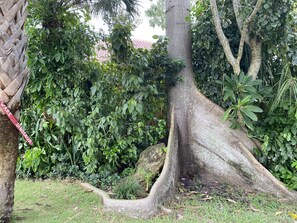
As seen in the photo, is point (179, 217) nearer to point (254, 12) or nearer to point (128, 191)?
point (128, 191)

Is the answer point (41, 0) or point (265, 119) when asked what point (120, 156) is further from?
point (41, 0)

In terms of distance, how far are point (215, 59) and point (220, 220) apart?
7.94 feet

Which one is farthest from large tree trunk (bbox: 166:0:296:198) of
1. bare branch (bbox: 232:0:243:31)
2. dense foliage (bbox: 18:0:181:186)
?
bare branch (bbox: 232:0:243:31)

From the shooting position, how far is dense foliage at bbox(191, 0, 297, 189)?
3.43 metres

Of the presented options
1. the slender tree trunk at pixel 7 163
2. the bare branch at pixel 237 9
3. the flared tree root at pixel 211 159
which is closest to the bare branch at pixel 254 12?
the bare branch at pixel 237 9

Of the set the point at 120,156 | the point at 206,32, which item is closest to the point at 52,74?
the point at 120,156

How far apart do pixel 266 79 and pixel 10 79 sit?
144 inches

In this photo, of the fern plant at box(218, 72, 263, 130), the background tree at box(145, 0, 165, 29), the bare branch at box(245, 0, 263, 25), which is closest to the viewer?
the bare branch at box(245, 0, 263, 25)

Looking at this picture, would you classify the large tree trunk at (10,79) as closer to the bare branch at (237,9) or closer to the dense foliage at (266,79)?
the dense foliage at (266,79)

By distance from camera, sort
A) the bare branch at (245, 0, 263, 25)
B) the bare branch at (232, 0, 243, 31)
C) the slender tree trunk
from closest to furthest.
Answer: the slender tree trunk, the bare branch at (245, 0, 263, 25), the bare branch at (232, 0, 243, 31)

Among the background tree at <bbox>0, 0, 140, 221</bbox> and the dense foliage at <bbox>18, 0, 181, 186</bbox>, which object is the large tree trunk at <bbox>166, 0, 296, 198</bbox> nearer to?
the dense foliage at <bbox>18, 0, 181, 186</bbox>

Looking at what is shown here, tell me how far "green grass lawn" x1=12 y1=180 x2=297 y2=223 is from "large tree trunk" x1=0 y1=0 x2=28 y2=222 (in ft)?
1.71

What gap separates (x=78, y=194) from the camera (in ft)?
11.4

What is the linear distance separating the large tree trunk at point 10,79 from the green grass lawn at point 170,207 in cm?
52
